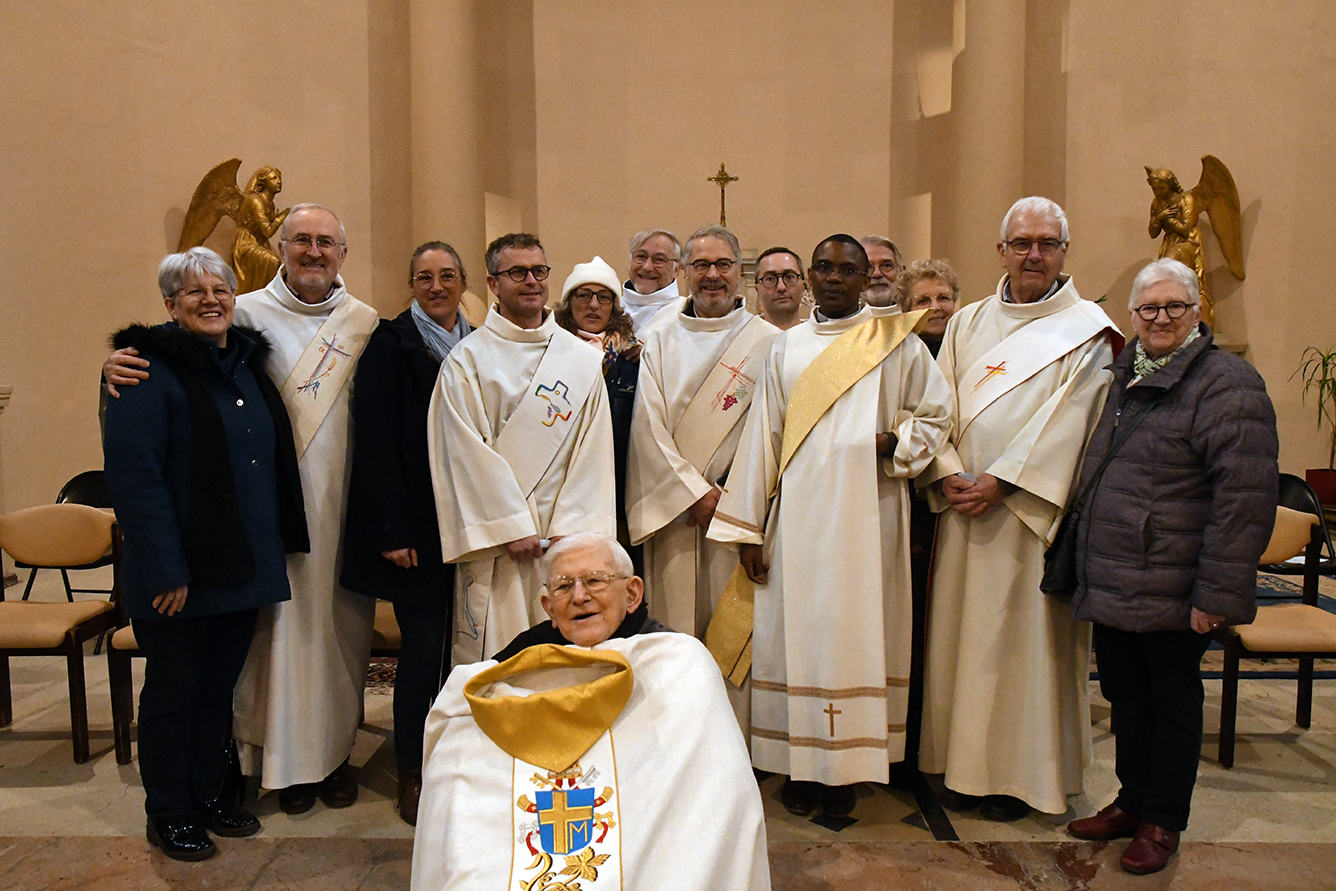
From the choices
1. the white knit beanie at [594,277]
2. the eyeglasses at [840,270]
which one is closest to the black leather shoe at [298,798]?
the white knit beanie at [594,277]

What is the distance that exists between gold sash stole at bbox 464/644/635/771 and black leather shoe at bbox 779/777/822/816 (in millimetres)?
1399

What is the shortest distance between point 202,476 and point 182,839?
3.75 feet

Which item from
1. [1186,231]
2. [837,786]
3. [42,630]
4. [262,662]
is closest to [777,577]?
[837,786]

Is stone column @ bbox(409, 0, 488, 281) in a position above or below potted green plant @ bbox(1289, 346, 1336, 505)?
Answer: above

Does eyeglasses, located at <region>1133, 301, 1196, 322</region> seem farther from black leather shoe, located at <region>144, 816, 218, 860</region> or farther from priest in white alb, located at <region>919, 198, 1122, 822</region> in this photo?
black leather shoe, located at <region>144, 816, 218, 860</region>

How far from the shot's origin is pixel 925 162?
9.61m

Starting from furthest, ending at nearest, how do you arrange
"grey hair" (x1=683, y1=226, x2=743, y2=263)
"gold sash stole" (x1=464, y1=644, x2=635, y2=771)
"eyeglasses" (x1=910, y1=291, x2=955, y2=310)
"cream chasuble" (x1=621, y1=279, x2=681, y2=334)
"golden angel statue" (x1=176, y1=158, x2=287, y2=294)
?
"golden angel statue" (x1=176, y1=158, x2=287, y2=294) < "cream chasuble" (x1=621, y1=279, x2=681, y2=334) < "eyeglasses" (x1=910, y1=291, x2=955, y2=310) < "grey hair" (x1=683, y1=226, x2=743, y2=263) < "gold sash stole" (x1=464, y1=644, x2=635, y2=771)

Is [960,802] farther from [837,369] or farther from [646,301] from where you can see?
[646,301]

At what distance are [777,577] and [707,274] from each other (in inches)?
44.1

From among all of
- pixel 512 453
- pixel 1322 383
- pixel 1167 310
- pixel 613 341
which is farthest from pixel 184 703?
pixel 1322 383

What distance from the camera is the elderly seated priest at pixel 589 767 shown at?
214cm

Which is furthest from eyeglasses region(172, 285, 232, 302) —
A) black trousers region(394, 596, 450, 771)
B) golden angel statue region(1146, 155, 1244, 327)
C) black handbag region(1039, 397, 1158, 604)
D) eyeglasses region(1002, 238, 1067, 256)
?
golden angel statue region(1146, 155, 1244, 327)

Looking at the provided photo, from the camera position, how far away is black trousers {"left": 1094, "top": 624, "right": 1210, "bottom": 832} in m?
3.01

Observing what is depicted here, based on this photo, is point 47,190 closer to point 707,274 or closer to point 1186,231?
point 707,274
